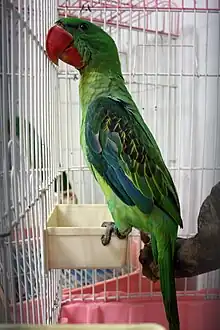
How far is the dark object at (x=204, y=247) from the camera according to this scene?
24.2 inches

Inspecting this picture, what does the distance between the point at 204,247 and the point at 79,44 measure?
0.36 meters

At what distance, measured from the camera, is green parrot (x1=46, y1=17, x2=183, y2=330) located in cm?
65

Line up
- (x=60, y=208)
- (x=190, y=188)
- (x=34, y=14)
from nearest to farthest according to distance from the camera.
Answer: (x=34, y=14), (x=60, y=208), (x=190, y=188)

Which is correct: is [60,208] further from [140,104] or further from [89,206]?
[140,104]

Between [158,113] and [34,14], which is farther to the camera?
[158,113]

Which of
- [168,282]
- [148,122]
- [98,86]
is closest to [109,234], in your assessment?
[168,282]

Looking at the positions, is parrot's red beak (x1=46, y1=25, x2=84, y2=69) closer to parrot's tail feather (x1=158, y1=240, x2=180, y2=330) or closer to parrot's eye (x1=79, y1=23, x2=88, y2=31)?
parrot's eye (x1=79, y1=23, x2=88, y2=31)

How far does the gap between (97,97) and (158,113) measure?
308 millimetres

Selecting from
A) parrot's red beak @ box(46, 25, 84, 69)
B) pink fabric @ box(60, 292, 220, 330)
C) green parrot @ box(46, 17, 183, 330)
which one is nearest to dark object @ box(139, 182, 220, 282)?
green parrot @ box(46, 17, 183, 330)

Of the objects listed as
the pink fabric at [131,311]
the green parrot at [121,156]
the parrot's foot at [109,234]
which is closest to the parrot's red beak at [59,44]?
the green parrot at [121,156]

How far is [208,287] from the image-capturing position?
855mm

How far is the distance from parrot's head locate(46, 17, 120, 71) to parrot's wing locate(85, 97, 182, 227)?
0.26 ft

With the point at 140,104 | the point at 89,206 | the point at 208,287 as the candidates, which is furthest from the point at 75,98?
the point at 208,287

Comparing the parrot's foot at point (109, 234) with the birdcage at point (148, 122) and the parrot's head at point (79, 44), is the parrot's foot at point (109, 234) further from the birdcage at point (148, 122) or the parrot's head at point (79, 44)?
the parrot's head at point (79, 44)
